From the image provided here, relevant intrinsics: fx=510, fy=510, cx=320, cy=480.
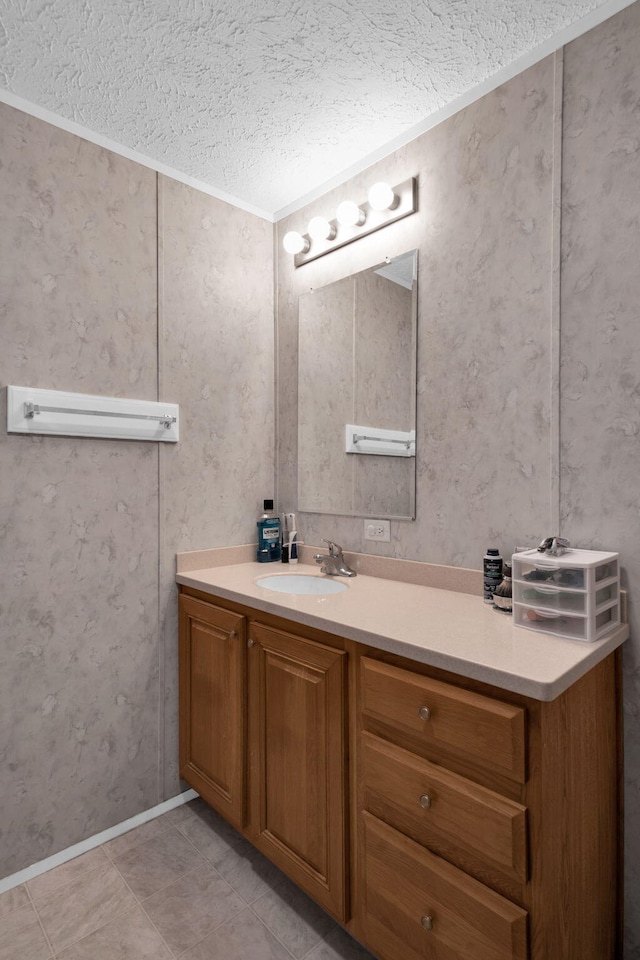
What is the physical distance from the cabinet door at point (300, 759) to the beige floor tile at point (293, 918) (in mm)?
124

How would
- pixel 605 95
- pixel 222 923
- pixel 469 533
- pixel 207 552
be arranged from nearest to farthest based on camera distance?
pixel 605 95 < pixel 222 923 < pixel 469 533 < pixel 207 552

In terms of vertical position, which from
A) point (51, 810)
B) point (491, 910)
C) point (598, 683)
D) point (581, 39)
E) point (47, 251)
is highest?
point (581, 39)

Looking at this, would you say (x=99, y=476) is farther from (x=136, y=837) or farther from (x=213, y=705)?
(x=136, y=837)

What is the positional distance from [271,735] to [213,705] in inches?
13.3

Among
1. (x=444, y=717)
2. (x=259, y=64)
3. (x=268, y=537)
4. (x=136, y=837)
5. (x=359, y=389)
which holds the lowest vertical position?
(x=136, y=837)

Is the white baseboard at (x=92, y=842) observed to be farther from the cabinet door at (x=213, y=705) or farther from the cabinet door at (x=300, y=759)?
the cabinet door at (x=300, y=759)

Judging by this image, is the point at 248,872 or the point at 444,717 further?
the point at 248,872

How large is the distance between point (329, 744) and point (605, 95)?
1.84 m

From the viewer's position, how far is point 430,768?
3.62 ft

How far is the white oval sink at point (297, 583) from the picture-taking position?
6.32 feet

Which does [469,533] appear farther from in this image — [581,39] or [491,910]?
[581,39]

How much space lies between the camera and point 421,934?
3.68 feet

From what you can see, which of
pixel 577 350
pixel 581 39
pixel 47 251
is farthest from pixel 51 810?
pixel 581 39

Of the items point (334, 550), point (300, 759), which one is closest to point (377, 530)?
point (334, 550)
